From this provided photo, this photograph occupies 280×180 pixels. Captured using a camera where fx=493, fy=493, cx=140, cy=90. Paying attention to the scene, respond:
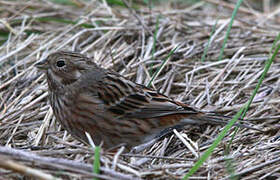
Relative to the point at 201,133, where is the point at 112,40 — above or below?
above

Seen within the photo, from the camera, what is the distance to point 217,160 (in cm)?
348

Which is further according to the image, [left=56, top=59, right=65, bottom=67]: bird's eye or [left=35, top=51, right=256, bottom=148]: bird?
[left=56, top=59, right=65, bottom=67]: bird's eye

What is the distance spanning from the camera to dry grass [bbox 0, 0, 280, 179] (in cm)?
333

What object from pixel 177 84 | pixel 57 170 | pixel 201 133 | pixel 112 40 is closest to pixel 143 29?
pixel 112 40

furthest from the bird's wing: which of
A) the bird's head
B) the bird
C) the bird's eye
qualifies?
the bird's eye

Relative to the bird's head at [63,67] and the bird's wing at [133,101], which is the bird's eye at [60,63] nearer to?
the bird's head at [63,67]

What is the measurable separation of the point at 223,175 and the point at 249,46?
2.44 meters

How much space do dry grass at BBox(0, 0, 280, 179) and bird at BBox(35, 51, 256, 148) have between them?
18cm

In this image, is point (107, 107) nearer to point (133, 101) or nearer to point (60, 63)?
point (133, 101)

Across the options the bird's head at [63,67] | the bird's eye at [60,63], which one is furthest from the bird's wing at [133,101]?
the bird's eye at [60,63]

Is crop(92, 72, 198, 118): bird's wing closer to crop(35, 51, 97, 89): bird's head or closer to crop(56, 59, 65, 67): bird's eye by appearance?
crop(35, 51, 97, 89): bird's head

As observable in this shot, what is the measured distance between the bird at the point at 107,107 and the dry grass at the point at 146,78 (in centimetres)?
18

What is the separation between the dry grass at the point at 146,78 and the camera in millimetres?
3334

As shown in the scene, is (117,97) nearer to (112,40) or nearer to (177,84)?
(177,84)
